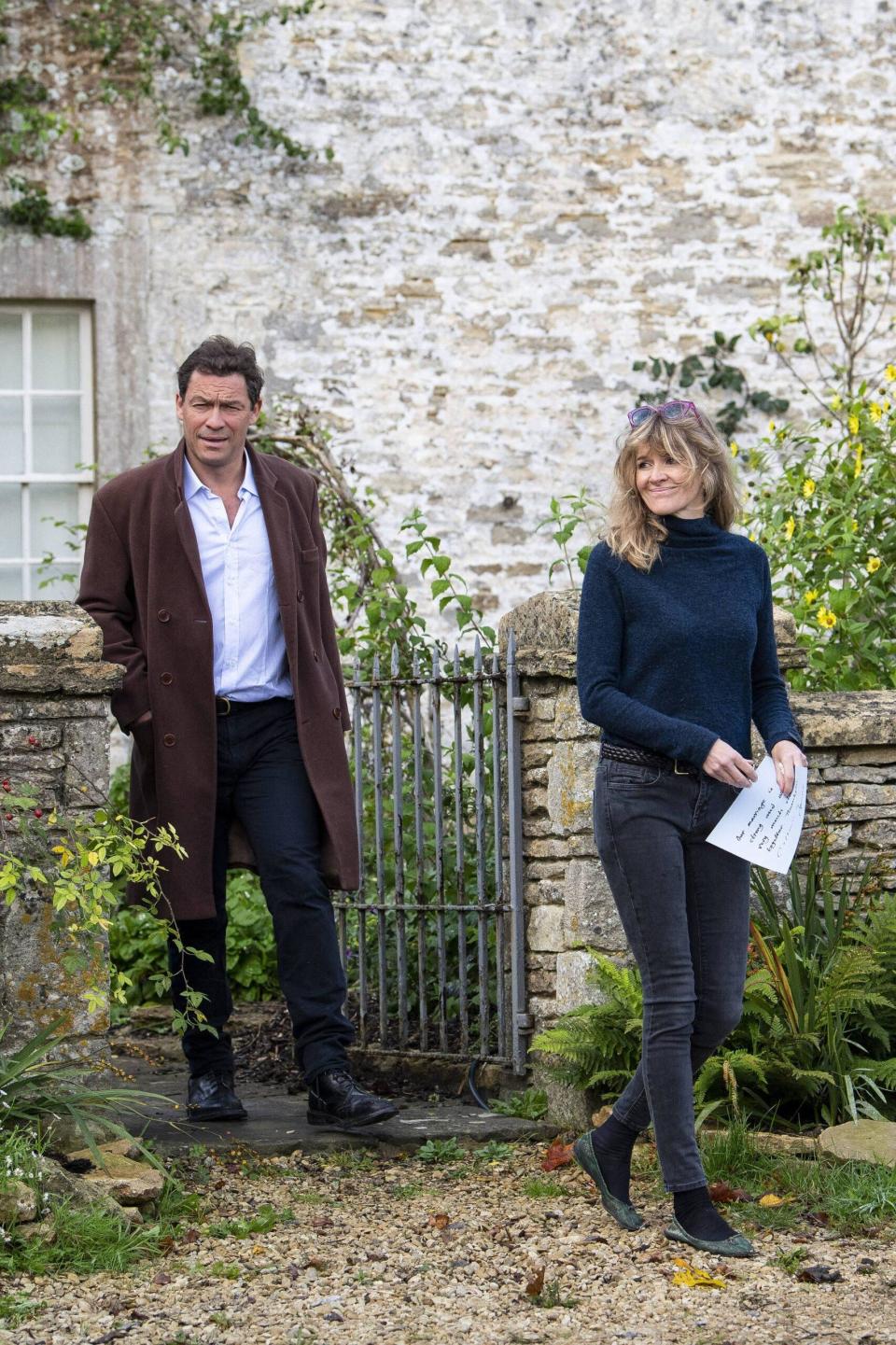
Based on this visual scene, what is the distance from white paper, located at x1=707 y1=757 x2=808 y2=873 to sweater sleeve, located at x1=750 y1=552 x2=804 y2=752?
3.7 inches

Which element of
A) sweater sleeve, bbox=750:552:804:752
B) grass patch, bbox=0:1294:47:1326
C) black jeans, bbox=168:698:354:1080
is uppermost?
sweater sleeve, bbox=750:552:804:752

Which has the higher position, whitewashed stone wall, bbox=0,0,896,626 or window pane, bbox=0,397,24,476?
whitewashed stone wall, bbox=0,0,896,626

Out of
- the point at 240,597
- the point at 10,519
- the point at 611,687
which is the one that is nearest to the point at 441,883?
the point at 240,597

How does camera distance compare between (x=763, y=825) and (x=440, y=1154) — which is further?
(x=440, y=1154)

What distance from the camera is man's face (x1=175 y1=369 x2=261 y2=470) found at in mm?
4324

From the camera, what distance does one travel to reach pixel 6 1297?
3.20m

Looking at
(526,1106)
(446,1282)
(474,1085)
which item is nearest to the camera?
(446,1282)

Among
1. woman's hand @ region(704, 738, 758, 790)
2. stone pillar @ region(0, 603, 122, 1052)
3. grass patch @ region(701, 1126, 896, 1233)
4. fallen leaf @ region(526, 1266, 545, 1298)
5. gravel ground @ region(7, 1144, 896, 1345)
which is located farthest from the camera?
stone pillar @ region(0, 603, 122, 1052)

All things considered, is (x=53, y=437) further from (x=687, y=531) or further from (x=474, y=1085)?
(x=687, y=531)

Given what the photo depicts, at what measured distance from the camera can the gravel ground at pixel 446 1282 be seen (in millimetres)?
3068

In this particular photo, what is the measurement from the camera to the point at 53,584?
8.08 m

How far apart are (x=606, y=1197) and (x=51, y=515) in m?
5.50

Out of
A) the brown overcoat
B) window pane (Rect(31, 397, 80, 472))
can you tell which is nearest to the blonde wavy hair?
the brown overcoat

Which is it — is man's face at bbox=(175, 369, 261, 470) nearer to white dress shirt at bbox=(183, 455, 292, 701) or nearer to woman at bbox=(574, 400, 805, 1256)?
white dress shirt at bbox=(183, 455, 292, 701)
